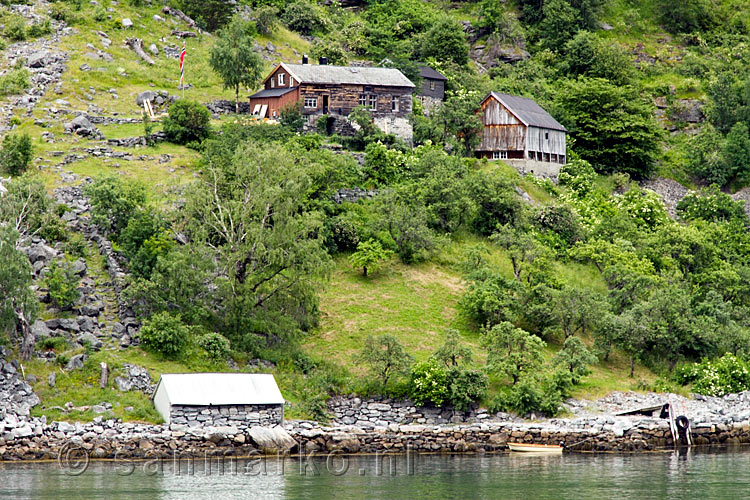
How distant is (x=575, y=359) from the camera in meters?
55.3

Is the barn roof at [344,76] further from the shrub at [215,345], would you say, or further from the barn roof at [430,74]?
the shrub at [215,345]

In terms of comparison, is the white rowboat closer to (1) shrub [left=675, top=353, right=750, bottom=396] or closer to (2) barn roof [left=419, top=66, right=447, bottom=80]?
(1) shrub [left=675, top=353, right=750, bottom=396]

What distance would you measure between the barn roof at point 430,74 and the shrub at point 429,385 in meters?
42.8

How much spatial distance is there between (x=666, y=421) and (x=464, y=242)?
2252 cm

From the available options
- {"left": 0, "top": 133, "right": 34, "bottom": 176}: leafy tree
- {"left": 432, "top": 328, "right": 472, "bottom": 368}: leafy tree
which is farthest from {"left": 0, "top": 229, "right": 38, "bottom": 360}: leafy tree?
{"left": 432, "top": 328, "right": 472, "bottom": 368}: leafy tree

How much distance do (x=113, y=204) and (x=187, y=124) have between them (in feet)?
60.1

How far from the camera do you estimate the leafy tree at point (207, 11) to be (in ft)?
336

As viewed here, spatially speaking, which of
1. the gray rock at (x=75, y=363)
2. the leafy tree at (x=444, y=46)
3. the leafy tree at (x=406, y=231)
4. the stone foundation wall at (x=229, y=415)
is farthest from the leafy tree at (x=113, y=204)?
the leafy tree at (x=444, y=46)

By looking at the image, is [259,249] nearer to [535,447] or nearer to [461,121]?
[535,447]

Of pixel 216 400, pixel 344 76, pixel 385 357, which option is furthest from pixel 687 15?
pixel 216 400

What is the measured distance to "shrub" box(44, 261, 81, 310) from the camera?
51.6m

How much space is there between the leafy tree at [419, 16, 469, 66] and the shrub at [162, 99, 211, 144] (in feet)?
99.8

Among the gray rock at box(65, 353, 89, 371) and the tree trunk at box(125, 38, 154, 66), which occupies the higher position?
the tree trunk at box(125, 38, 154, 66)

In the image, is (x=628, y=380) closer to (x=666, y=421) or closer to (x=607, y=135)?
(x=666, y=421)
